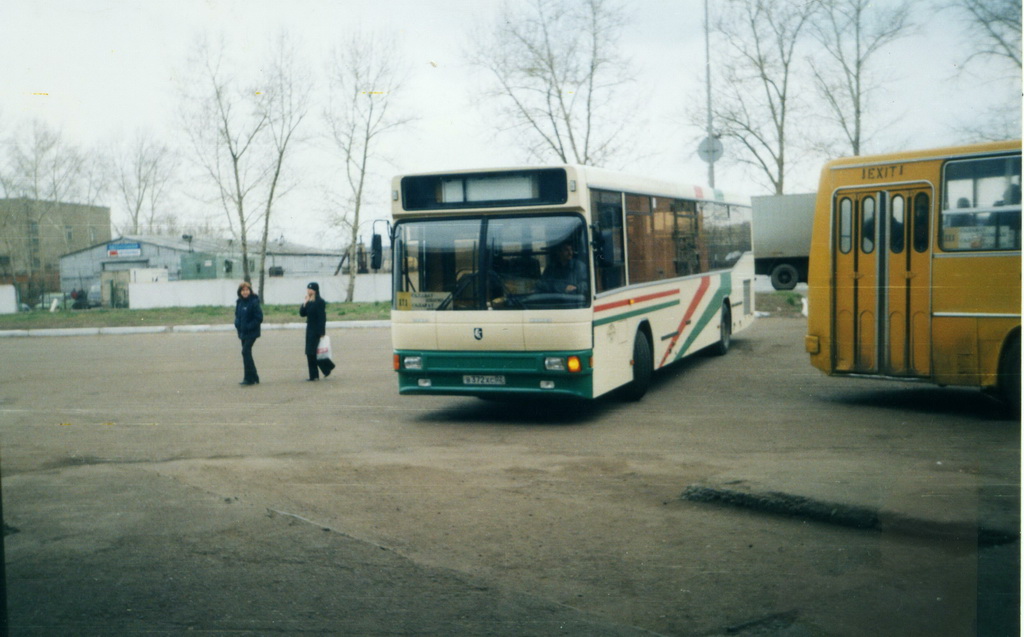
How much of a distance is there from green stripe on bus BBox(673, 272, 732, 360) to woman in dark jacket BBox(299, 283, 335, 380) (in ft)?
19.9

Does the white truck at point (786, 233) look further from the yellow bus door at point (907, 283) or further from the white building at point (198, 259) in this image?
the white building at point (198, 259)

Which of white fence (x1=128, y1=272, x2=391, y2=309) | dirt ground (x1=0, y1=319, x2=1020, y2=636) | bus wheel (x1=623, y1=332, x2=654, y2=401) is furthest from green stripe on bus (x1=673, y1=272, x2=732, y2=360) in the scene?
white fence (x1=128, y1=272, x2=391, y2=309)

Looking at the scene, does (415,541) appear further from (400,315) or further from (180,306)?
(180,306)

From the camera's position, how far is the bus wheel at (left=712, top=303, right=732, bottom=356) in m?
16.9

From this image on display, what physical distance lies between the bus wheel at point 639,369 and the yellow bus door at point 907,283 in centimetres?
299

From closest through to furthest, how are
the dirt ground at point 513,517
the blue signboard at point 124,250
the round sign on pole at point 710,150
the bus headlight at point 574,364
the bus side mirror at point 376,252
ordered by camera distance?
the dirt ground at point 513,517
the round sign on pole at point 710,150
the bus headlight at point 574,364
the bus side mirror at point 376,252
the blue signboard at point 124,250

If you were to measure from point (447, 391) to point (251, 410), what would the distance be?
333 cm

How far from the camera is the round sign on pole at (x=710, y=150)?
9922mm

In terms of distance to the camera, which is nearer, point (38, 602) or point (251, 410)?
point (38, 602)

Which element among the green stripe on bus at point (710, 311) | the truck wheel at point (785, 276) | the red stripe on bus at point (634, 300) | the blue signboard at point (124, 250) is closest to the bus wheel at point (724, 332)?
the green stripe on bus at point (710, 311)

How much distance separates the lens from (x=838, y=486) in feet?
22.6

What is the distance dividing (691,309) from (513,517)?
865 centimetres

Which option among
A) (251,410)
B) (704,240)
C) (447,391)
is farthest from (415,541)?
(704,240)

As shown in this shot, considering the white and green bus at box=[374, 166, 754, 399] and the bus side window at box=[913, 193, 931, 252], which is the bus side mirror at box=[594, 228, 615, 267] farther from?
the bus side window at box=[913, 193, 931, 252]
